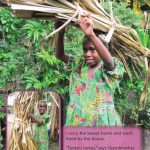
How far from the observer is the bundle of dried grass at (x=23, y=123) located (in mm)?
2400

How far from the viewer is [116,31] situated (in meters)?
2.79

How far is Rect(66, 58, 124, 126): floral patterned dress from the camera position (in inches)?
100

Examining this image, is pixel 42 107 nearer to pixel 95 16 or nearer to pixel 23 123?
pixel 23 123

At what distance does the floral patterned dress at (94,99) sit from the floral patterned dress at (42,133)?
19 cm

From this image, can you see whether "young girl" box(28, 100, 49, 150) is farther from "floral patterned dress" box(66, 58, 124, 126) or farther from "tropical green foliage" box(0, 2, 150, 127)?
"tropical green foliage" box(0, 2, 150, 127)

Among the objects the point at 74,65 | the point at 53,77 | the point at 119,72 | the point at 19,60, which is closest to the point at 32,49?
the point at 19,60

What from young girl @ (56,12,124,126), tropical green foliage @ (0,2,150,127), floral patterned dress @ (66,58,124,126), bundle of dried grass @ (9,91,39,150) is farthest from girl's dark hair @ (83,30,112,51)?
tropical green foliage @ (0,2,150,127)

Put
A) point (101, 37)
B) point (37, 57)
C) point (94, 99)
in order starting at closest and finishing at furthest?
point (94, 99), point (101, 37), point (37, 57)

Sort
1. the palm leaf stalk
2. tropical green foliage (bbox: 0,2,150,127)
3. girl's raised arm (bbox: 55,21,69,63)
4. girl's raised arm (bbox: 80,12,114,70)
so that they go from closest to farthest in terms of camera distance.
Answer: girl's raised arm (bbox: 80,12,114,70)
the palm leaf stalk
girl's raised arm (bbox: 55,21,69,63)
tropical green foliage (bbox: 0,2,150,127)

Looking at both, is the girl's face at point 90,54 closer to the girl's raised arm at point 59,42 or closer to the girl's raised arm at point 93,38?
the girl's raised arm at point 93,38

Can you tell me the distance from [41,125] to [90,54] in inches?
19.2

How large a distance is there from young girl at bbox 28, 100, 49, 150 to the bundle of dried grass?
29 mm

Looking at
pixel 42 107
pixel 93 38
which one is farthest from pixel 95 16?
pixel 42 107

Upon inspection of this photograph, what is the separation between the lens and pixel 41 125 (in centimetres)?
244
